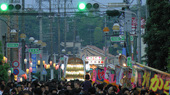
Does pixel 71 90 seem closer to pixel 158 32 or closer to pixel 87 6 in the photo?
pixel 87 6

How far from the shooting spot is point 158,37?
22.6m

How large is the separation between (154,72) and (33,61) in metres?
35.5

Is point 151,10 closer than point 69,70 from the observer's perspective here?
Yes

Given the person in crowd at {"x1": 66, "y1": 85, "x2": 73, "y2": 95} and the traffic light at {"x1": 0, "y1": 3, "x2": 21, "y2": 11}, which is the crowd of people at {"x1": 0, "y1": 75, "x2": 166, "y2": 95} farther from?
the traffic light at {"x1": 0, "y1": 3, "x2": 21, "y2": 11}

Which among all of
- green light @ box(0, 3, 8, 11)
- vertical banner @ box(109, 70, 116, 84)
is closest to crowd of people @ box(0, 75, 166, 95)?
green light @ box(0, 3, 8, 11)

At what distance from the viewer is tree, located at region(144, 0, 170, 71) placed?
73.4 feet

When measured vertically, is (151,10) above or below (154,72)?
above

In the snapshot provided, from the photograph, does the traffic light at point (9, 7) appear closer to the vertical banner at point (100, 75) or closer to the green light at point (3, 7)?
the green light at point (3, 7)

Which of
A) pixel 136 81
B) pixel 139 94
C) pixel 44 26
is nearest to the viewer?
pixel 139 94

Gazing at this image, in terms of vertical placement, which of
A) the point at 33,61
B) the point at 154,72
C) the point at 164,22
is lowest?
the point at 33,61

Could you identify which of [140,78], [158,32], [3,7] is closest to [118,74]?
[158,32]

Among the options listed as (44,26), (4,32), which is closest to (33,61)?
(4,32)

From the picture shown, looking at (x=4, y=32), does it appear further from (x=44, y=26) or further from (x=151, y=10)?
(x=44, y=26)

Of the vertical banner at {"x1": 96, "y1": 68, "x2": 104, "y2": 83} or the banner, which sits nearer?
the banner
